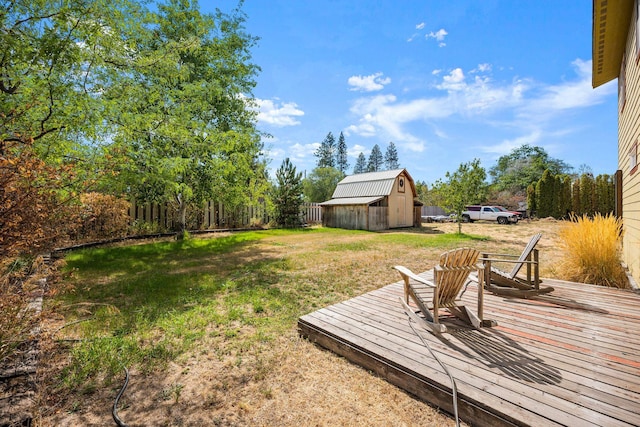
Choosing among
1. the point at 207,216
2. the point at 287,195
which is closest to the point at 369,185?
the point at 287,195

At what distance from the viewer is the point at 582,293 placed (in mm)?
4461

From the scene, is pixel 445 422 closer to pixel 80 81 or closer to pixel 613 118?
pixel 80 81

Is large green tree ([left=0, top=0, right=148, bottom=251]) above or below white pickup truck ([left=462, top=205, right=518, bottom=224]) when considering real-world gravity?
above

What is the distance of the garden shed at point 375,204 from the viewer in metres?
18.8

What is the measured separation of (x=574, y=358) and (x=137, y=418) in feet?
12.8

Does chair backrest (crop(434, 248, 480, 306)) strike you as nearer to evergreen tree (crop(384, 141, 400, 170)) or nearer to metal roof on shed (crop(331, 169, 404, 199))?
metal roof on shed (crop(331, 169, 404, 199))

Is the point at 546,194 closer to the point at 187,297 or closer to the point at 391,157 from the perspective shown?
the point at 187,297

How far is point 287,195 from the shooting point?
18.2m

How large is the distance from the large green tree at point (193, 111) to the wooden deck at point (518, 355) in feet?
20.4

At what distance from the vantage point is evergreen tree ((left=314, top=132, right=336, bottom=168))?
54.4 meters

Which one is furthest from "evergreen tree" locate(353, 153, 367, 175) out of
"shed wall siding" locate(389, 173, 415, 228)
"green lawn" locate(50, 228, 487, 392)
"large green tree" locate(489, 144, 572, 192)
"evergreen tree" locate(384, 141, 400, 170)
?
"green lawn" locate(50, 228, 487, 392)

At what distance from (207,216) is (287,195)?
5498mm

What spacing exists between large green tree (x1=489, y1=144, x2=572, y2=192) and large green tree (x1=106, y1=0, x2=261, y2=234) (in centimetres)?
4352

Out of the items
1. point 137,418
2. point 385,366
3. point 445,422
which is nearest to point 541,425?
point 445,422
